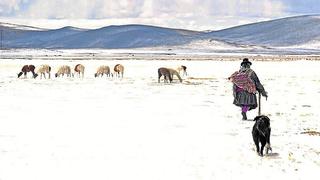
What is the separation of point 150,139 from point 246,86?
3260 millimetres

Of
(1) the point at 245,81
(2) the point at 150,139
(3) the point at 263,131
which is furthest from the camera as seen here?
(1) the point at 245,81

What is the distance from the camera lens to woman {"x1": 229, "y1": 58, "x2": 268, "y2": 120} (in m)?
14.0

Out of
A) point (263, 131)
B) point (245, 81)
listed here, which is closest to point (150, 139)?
point (263, 131)

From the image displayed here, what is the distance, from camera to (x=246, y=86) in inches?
556

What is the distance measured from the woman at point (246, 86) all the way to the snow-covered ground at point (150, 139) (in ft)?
→ 1.59

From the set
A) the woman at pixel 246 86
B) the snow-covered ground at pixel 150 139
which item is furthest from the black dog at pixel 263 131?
the woman at pixel 246 86

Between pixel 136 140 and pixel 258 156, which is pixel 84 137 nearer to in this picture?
pixel 136 140

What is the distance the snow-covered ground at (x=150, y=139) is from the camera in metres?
8.92

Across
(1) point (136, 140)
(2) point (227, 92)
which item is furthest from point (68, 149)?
(2) point (227, 92)

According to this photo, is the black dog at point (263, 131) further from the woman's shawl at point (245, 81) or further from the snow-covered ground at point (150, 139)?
the woman's shawl at point (245, 81)

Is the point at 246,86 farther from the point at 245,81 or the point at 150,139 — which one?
the point at 150,139

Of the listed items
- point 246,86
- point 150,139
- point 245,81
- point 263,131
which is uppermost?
point 245,81

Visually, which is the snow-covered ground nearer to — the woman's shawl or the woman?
the woman

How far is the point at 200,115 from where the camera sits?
1608cm
